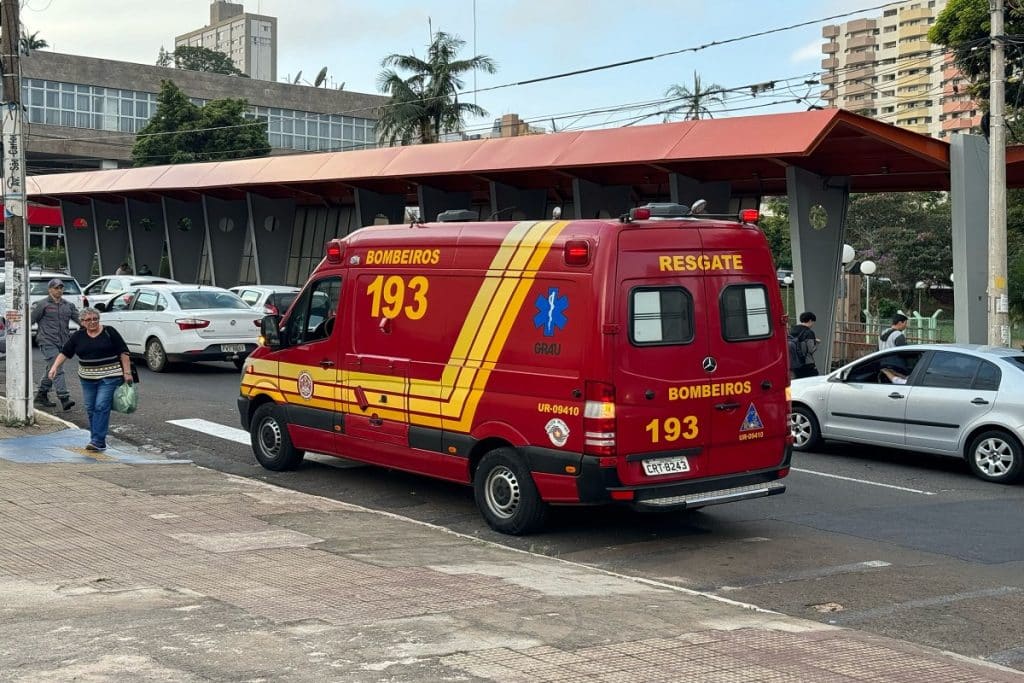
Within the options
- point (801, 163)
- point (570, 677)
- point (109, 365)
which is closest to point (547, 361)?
point (570, 677)

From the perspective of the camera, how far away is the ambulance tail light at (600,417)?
8.57m

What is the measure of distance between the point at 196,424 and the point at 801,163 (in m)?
12.3

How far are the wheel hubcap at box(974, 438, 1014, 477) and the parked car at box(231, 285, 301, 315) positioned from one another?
47.7 ft

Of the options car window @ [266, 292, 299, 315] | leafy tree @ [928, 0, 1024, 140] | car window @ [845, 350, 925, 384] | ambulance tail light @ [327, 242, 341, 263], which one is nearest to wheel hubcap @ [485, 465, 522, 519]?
ambulance tail light @ [327, 242, 341, 263]

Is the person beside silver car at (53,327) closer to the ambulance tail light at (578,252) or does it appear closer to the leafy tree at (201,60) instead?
the ambulance tail light at (578,252)

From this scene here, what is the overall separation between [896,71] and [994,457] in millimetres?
150166

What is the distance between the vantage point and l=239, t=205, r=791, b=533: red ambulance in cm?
870

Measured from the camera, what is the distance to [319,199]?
38.9m

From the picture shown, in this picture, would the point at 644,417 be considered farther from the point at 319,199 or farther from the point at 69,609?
the point at 319,199

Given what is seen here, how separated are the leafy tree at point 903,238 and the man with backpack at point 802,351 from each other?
37.0 m

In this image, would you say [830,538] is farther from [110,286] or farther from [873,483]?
[110,286]

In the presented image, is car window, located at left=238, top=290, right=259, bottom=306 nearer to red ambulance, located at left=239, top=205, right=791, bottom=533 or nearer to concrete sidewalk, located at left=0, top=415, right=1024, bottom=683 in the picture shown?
red ambulance, located at left=239, top=205, right=791, bottom=533

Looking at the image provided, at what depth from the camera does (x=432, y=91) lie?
173 ft

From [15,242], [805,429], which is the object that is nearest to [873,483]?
[805,429]
